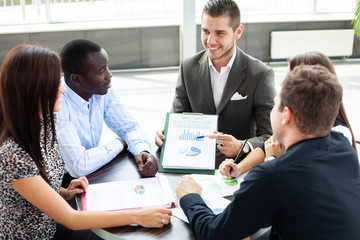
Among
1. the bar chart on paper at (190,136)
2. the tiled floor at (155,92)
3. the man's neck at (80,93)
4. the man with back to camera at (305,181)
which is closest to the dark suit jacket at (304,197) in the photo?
the man with back to camera at (305,181)

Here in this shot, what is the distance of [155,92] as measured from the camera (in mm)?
6066

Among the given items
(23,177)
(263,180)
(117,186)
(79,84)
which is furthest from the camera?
(79,84)

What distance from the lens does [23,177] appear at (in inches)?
59.2

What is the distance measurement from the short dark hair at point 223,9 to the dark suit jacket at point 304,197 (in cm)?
147

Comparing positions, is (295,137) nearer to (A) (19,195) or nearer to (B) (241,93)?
(A) (19,195)

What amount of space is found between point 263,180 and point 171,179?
28.0 inches

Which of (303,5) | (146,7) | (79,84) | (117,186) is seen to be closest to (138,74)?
(146,7)

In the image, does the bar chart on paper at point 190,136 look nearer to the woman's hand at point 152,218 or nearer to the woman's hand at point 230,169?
the woman's hand at point 230,169

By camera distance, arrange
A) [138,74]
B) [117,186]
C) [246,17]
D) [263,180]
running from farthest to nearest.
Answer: [246,17] < [138,74] < [117,186] < [263,180]

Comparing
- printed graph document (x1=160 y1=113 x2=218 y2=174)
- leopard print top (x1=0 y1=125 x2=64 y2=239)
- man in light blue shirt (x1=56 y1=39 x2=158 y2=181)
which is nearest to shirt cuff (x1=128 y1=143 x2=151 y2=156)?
man in light blue shirt (x1=56 y1=39 x2=158 y2=181)

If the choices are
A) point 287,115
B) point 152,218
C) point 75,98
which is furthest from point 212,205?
point 75,98

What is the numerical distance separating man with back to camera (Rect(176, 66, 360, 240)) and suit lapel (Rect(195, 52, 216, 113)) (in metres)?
1.30

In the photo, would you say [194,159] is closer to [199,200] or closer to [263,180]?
[199,200]

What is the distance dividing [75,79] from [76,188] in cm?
64
